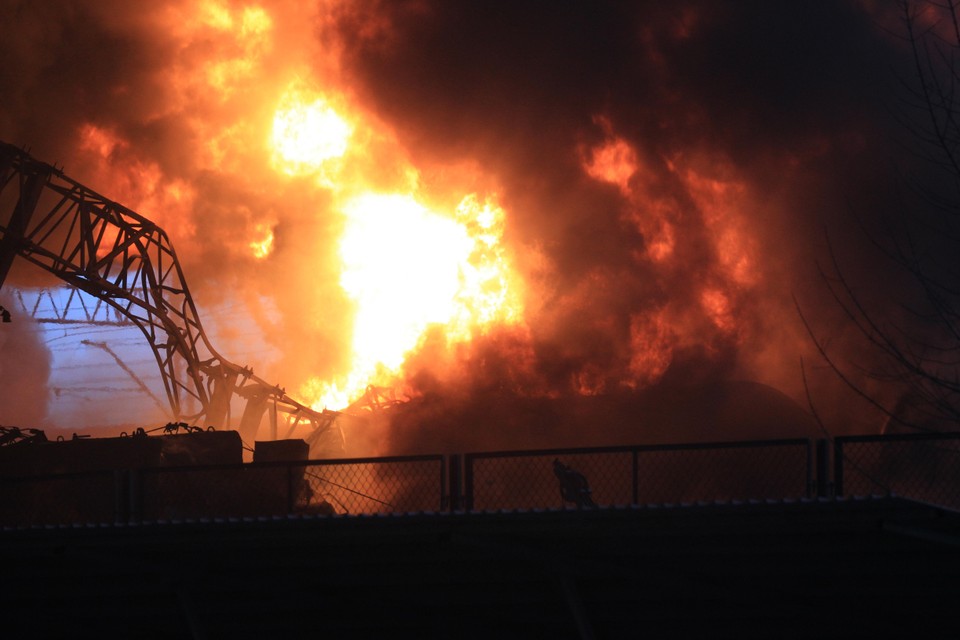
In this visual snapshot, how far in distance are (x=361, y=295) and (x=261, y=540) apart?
25275 millimetres

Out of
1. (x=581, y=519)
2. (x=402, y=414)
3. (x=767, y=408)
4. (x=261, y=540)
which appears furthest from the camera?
(x=402, y=414)

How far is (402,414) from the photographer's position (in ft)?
88.1

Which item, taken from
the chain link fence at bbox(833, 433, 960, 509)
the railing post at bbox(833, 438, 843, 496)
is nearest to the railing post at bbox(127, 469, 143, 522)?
the railing post at bbox(833, 438, 843, 496)

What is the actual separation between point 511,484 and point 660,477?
3119mm

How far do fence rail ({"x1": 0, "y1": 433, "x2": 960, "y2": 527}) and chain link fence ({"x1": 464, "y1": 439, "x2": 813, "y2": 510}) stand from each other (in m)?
0.03

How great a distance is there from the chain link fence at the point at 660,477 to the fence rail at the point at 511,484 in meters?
0.03

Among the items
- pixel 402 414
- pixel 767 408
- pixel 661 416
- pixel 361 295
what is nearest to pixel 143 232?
pixel 402 414

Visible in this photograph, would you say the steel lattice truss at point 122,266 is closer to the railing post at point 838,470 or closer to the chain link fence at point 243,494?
the chain link fence at point 243,494

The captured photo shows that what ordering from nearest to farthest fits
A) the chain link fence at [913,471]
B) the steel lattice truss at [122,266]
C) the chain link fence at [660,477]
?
the chain link fence at [913,471], the chain link fence at [660,477], the steel lattice truss at [122,266]

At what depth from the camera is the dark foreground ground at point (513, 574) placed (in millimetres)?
7879

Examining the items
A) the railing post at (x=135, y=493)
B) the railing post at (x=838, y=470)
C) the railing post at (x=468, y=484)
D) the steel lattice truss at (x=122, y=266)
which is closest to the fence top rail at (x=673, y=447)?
the railing post at (x=468, y=484)

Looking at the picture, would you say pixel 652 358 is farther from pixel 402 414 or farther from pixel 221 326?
pixel 221 326

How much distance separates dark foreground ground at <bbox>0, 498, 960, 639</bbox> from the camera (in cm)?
788

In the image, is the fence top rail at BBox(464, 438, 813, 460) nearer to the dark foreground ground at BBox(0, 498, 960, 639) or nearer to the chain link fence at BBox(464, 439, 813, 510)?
the dark foreground ground at BBox(0, 498, 960, 639)
